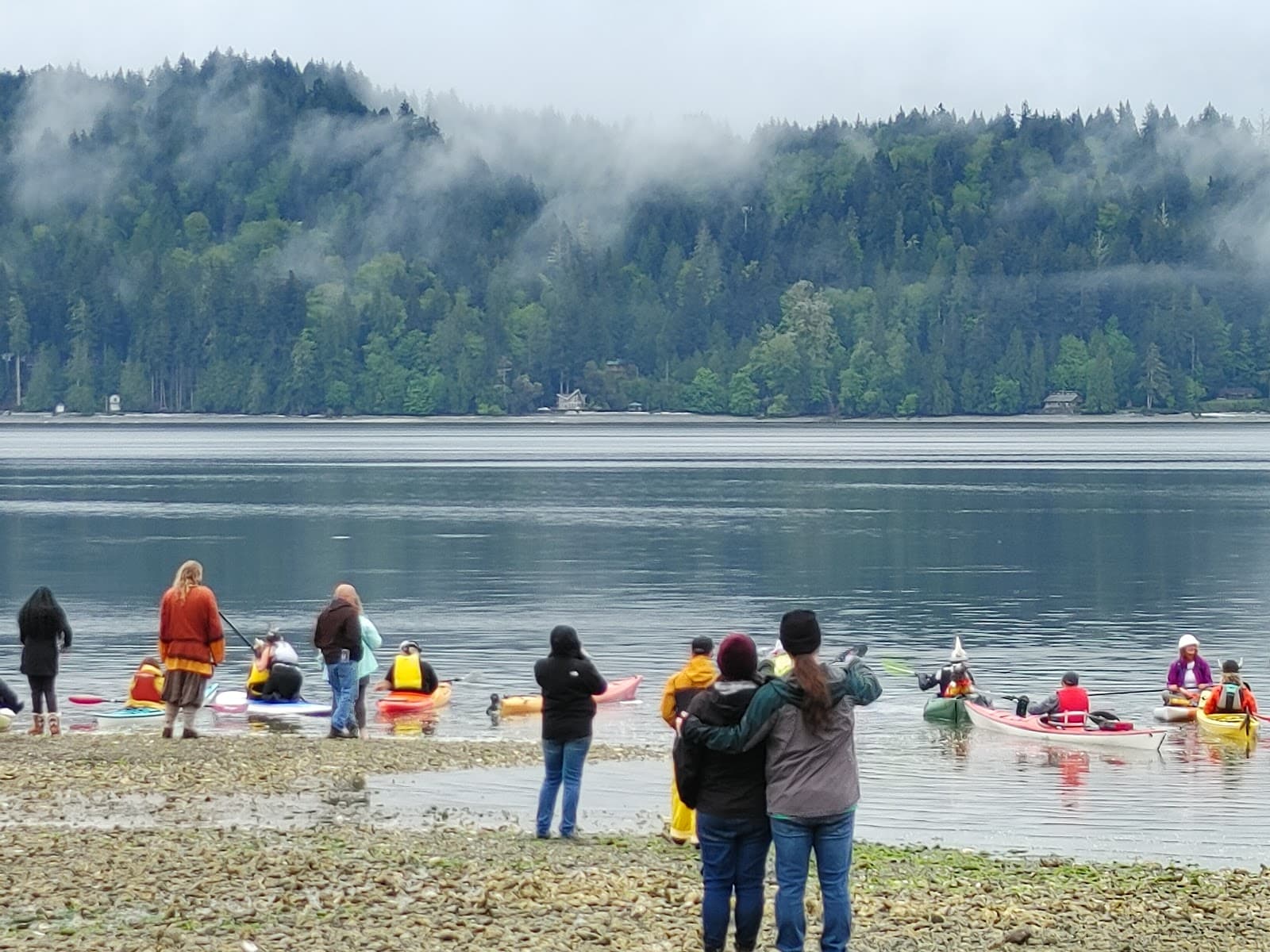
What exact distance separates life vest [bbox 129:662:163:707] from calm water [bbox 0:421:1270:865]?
101cm

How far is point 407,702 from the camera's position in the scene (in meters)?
36.0

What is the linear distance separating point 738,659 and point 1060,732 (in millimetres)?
20745

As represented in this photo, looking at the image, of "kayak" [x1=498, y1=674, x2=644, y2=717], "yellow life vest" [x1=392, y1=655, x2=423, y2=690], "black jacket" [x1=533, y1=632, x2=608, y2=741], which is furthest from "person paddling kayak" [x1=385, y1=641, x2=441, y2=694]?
"black jacket" [x1=533, y1=632, x2=608, y2=741]

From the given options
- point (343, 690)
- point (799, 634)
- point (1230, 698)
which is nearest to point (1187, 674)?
point (1230, 698)

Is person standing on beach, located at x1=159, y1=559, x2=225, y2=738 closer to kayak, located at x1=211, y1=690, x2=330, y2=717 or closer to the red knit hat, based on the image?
kayak, located at x1=211, y1=690, x2=330, y2=717

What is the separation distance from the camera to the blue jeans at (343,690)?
26.8m

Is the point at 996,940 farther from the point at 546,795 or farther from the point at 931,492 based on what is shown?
the point at 931,492

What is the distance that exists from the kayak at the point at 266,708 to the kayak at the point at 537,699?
332 centimetres

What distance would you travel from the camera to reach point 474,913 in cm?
1498

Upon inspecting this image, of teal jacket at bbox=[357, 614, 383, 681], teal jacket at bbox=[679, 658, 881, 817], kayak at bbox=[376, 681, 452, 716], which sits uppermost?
teal jacket at bbox=[679, 658, 881, 817]

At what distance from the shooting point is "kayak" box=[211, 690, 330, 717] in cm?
3469

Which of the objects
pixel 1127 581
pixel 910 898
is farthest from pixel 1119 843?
pixel 1127 581

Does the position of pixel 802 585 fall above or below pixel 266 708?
above

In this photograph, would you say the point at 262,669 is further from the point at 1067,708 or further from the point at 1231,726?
the point at 1231,726
